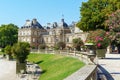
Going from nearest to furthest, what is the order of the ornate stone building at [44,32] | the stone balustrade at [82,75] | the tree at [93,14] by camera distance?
the stone balustrade at [82,75] < the tree at [93,14] < the ornate stone building at [44,32]

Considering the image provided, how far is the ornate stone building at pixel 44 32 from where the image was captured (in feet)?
330

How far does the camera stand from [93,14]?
165 ft

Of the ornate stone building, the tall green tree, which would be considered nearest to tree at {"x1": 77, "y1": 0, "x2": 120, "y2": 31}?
the ornate stone building

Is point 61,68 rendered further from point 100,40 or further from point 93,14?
point 93,14

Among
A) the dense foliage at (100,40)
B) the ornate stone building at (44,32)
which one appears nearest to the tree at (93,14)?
the dense foliage at (100,40)

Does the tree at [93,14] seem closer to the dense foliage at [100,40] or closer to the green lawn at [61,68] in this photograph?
the green lawn at [61,68]

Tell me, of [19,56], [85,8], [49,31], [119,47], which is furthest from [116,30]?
[49,31]

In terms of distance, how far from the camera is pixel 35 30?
11162 cm

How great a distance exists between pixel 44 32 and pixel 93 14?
64456mm

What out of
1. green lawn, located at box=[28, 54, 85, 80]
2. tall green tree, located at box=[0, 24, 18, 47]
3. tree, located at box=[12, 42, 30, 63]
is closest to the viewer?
green lawn, located at box=[28, 54, 85, 80]

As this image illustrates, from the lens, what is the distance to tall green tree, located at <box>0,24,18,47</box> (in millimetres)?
115125

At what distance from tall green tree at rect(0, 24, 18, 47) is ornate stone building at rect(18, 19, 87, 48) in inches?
122

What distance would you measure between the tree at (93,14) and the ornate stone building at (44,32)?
44.9 meters

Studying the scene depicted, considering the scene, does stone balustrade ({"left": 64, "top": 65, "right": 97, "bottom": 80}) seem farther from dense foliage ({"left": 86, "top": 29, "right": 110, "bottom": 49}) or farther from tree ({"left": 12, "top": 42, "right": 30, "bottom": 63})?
tree ({"left": 12, "top": 42, "right": 30, "bottom": 63})
